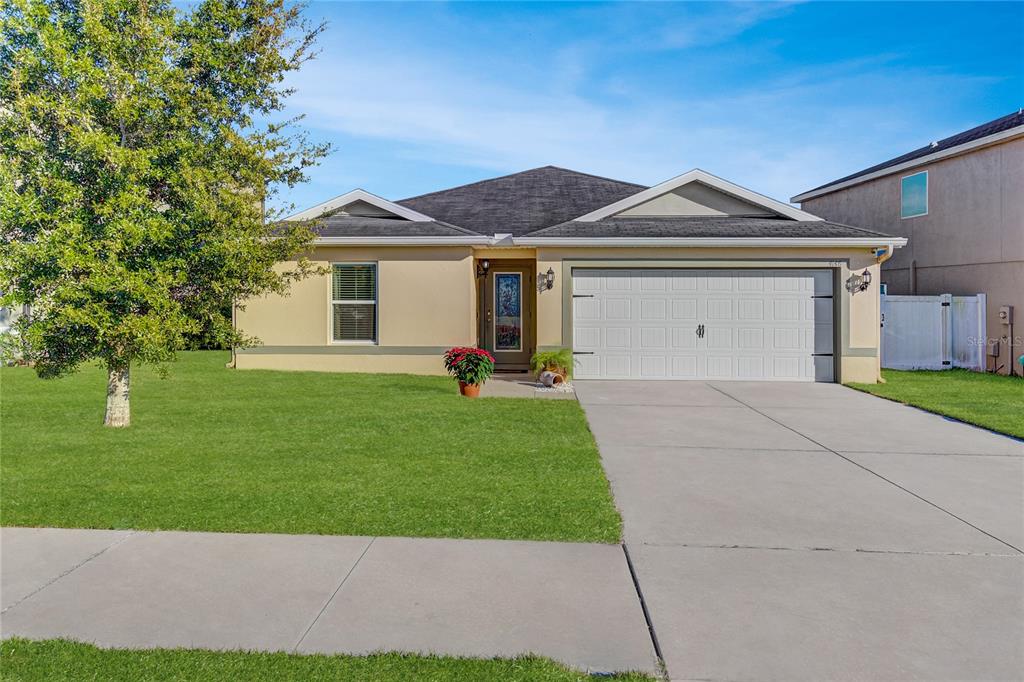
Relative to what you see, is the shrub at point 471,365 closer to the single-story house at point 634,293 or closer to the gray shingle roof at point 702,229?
the single-story house at point 634,293

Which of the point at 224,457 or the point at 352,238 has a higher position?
the point at 352,238

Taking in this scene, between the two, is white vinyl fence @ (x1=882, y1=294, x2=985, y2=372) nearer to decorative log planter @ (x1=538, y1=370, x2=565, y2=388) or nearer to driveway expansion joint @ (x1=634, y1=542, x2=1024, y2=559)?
decorative log planter @ (x1=538, y1=370, x2=565, y2=388)

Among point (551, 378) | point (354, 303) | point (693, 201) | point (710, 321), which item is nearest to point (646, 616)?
point (551, 378)

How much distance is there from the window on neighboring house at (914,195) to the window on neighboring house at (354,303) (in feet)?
52.8

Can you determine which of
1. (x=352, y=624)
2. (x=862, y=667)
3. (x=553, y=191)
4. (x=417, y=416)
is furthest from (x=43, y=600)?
(x=553, y=191)

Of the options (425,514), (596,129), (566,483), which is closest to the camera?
(425,514)

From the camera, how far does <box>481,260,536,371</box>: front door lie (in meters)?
16.8

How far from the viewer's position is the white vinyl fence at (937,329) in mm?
16250

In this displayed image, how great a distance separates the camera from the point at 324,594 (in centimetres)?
349

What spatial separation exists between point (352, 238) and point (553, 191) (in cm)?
783

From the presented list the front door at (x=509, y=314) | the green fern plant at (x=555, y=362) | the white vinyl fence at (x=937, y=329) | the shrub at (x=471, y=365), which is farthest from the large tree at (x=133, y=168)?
the white vinyl fence at (x=937, y=329)

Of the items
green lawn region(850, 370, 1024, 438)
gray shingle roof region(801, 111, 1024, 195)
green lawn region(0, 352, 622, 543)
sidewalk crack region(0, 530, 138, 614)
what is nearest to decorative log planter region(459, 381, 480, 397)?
green lawn region(0, 352, 622, 543)

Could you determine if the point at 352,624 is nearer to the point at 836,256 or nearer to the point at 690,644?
the point at 690,644

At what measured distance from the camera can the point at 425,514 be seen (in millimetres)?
4855
